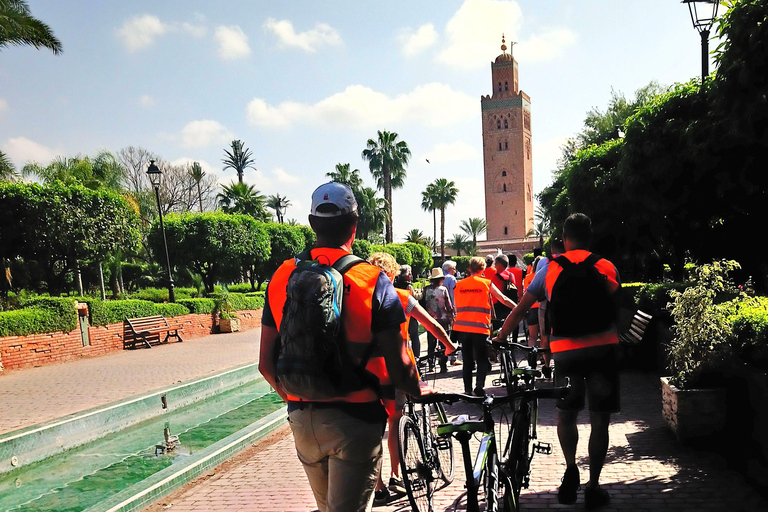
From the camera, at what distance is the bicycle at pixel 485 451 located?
112 inches

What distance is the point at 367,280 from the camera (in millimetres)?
2523

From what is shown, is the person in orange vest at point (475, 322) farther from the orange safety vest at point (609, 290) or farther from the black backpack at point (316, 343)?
the black backpack at point (316, 343)

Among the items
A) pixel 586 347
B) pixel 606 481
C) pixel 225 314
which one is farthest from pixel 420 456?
pixel 225 314

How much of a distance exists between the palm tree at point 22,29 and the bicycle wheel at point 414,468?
1689 centimetres

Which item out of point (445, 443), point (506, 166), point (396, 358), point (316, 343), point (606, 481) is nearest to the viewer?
point (316, 343)

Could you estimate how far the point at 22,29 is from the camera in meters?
16.9

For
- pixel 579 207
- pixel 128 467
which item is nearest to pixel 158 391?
pixel 128 467

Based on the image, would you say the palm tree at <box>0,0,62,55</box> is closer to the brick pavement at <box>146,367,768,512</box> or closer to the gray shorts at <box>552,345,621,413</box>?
the brick pavement at <box>146,367,768,512</box>

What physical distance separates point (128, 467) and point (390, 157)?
60267 millimetres

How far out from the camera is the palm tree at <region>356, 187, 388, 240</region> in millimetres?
64812

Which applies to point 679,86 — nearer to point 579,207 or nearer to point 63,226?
point 579,207

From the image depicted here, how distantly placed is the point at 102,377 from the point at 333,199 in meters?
12.2

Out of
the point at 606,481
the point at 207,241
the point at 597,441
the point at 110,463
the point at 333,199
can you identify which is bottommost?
the point at 110,463

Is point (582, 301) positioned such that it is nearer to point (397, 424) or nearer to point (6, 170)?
point (397, 424)
